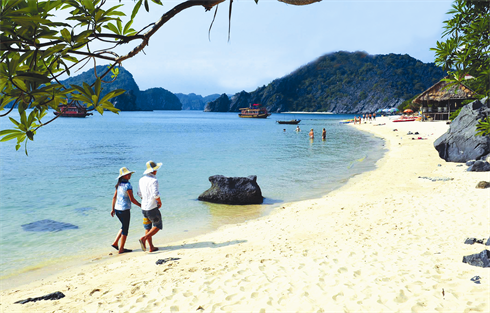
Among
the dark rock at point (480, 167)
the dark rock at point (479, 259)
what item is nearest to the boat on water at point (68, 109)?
the dark rock at point (479, 259)

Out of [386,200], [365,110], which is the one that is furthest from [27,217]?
[365,110]

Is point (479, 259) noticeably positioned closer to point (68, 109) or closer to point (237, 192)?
point (68, 109)

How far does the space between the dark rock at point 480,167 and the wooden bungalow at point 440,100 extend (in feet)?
93.9

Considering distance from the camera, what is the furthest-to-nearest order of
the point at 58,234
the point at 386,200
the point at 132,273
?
the point at 386,200
the point at 58,234
the point at 132,273

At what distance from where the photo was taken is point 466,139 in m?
14.3

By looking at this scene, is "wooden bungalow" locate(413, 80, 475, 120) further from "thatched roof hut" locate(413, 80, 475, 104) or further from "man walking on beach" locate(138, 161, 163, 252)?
"man walking on beach" locate(138, 161, 163, 252)

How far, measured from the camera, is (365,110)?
16138 centimetres

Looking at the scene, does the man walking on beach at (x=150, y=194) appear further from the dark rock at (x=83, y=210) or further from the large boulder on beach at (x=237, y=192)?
the dark rock at (x=83, y=210)

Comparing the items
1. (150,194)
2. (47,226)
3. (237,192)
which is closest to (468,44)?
(150,194)

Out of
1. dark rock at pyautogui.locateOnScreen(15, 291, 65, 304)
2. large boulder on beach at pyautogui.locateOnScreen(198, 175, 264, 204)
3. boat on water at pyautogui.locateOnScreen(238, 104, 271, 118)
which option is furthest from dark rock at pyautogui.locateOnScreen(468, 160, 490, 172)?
boat on water at pyautogui.locateOnScreen(238, 104, 271, 118)

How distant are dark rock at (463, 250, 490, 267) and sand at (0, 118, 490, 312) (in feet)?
0.44

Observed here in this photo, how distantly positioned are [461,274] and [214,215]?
7190 mm

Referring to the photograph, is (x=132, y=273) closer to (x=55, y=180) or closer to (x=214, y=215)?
(x=214, y=215)

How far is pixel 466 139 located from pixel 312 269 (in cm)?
1330
